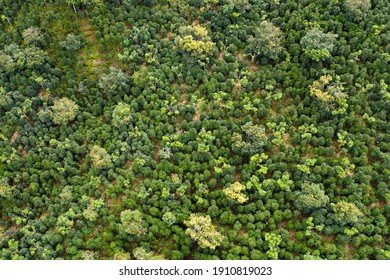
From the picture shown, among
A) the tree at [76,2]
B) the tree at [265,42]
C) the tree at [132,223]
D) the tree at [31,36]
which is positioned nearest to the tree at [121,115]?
the tree at [132,223]

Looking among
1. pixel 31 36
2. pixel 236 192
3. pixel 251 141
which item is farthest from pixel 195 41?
pixel 31 36

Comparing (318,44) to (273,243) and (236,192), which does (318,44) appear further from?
(273,243)

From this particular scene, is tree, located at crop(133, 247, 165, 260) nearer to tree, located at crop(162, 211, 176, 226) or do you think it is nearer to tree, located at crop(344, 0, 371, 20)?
tree, located at crop(162, 211, 176, 226)

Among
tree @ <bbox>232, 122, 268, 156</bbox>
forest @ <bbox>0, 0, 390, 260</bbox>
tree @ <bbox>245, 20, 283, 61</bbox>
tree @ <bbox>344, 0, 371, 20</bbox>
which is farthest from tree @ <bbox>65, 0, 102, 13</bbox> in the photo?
tree @ <bbox>344, 0, 371, 20</bbox>

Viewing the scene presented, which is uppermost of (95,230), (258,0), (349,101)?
(258,0)

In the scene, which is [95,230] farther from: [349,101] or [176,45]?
[349,101]
